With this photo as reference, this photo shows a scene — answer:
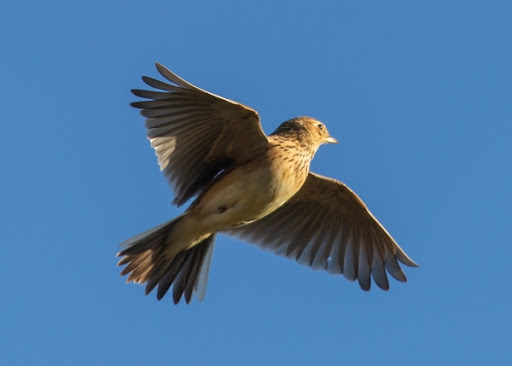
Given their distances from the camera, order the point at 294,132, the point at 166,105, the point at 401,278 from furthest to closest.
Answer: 1. the point at 401,278
2. the point at 294,132
3. the point at 166,105

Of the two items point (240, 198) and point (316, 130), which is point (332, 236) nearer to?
point (316, 130)

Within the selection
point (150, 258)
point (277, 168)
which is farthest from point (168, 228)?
point (277, 168)

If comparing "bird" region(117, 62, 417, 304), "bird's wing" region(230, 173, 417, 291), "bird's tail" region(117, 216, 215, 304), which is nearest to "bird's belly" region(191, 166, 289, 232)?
"bird" region(117, 62, 417, 304)

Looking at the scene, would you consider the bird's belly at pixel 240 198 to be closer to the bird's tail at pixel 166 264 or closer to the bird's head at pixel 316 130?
the bird's tail at pixel 166 264

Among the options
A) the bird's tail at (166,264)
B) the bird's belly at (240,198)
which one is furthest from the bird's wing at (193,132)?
the bird's tail at (166,264)

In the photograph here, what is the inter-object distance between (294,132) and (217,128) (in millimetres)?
929

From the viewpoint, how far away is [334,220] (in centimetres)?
1366

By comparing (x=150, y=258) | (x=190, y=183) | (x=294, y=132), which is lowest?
(x=150, y=258)

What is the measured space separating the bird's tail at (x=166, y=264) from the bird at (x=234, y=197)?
11 millimetres

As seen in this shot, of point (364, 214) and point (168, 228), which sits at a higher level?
point (364, 214)

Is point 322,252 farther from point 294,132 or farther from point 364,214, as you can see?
point 294,132

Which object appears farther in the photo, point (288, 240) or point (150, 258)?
point (288, 240)

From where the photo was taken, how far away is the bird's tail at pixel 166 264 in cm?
1231

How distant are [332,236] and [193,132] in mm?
2672
